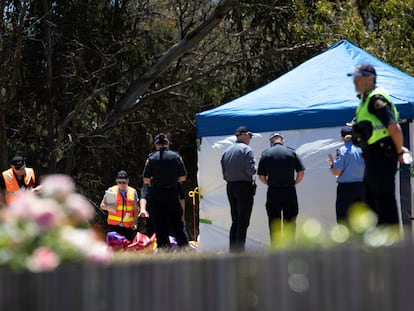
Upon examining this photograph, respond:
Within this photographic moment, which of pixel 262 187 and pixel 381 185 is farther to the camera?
pixel 262 187

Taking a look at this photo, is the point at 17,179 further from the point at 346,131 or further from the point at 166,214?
the point at 346,131

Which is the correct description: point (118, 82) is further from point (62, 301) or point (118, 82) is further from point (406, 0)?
point (62, 301)

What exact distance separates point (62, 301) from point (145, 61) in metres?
22.5

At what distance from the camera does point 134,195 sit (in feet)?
44.2

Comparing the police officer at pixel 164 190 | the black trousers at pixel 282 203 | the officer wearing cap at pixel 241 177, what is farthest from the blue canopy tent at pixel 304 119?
the police officer at pixel 164 190

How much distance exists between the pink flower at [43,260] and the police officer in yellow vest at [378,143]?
3655 mm

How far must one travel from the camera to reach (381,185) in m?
6.91

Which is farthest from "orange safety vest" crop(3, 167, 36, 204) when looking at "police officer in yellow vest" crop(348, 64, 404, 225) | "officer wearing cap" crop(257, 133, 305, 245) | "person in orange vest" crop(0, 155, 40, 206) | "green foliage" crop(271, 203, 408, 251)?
"green foliage" crop(271, 203, 408, 251)

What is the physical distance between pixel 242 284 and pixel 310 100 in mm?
8935

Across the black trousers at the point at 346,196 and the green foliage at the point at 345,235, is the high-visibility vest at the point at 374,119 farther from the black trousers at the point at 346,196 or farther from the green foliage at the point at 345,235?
the black trousers at the point at 346,196

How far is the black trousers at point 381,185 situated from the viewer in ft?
22.6

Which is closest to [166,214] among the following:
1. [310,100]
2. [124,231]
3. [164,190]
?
[164,190]

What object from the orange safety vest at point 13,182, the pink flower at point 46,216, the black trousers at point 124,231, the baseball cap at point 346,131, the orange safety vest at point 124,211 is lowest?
the black trousers at point 124,231

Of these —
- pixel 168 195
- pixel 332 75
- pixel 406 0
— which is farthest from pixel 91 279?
pixel 406 0
